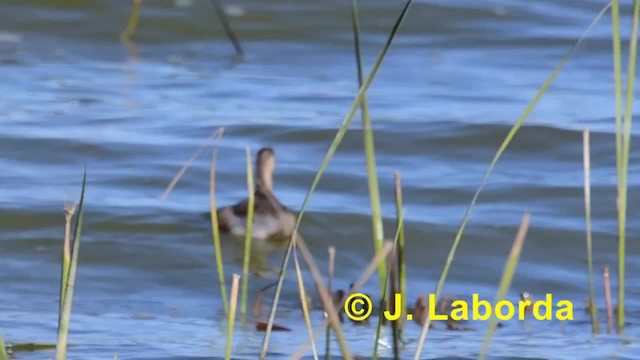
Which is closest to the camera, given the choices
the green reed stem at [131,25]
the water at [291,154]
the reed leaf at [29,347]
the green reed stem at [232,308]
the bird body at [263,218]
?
the green reed stem at [232,308]

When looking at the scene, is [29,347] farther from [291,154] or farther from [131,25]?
[131,25]

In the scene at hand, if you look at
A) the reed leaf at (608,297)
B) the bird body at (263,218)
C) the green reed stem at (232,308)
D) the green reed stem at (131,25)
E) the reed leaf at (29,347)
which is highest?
the green reed stem at (131,25)

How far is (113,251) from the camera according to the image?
281 inches

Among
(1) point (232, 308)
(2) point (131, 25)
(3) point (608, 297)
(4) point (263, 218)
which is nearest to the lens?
(1) point (232, 308)

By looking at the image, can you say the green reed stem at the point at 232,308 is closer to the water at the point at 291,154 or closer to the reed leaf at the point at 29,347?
the water at the point at 291,154

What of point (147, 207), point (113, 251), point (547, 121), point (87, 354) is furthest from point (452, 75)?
point (87, 354)

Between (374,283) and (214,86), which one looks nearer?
(374,283)

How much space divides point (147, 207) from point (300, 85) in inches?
152

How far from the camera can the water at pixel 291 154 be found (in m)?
5.86

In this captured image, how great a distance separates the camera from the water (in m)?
5.86

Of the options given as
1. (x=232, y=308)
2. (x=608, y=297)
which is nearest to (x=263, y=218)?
(x=608, y=297)

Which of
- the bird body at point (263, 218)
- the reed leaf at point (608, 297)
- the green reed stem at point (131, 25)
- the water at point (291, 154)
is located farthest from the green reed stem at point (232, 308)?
the green reed stem at point (131, 25)

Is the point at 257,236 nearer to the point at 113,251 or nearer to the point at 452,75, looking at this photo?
the point at 113,251

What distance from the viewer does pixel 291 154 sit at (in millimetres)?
9664
